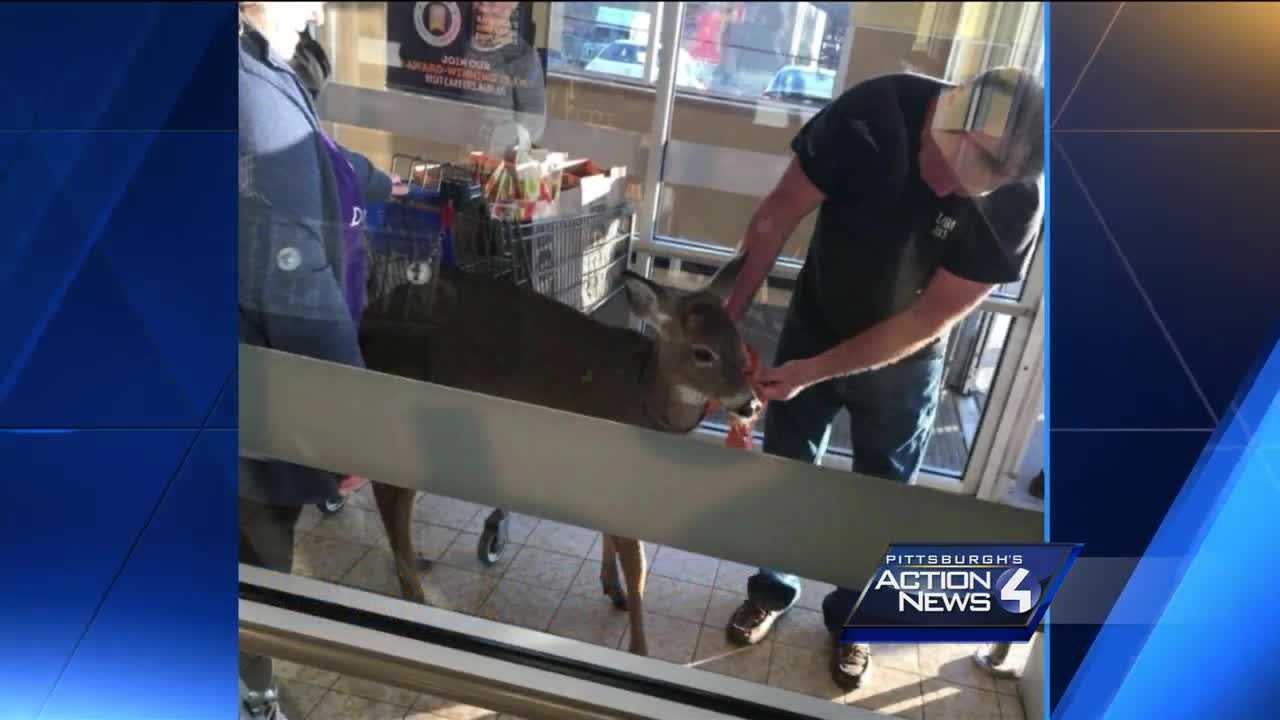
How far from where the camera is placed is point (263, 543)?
1.18 meters

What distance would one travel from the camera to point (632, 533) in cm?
99

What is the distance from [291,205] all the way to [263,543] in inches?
21.3

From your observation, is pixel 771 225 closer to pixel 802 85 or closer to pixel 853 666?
pixel 802 85

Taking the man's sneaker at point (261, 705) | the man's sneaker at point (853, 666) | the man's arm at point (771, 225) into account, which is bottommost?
the man's sneaker at point (261, 705)

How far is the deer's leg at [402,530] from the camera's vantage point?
1.09 meters

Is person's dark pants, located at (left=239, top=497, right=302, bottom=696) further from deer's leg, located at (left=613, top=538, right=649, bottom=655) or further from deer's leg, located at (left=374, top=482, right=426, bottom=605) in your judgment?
deer's leg, located at (left=613, top=538, right=649, bottom=655)

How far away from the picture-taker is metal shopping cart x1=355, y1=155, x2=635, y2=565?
0.85 metres

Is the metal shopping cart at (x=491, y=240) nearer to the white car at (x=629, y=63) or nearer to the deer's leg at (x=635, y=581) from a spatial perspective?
the white car at (x=629, y=63)

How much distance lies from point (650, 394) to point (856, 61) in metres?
0.40

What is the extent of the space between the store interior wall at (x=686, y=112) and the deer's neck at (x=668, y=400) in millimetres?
154

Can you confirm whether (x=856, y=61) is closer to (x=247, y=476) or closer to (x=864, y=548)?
(x=864, y=548)

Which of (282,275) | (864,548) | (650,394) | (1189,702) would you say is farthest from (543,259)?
(1189,702)

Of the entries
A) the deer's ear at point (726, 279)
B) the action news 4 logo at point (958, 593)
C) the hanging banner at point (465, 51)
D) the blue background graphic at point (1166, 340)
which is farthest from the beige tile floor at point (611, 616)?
the hanging banner at point (465, 51)

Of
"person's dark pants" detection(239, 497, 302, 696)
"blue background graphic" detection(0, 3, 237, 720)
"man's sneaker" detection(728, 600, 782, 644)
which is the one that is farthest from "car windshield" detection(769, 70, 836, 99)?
"person's dark pants" detection(239, 497, 302, 696)
